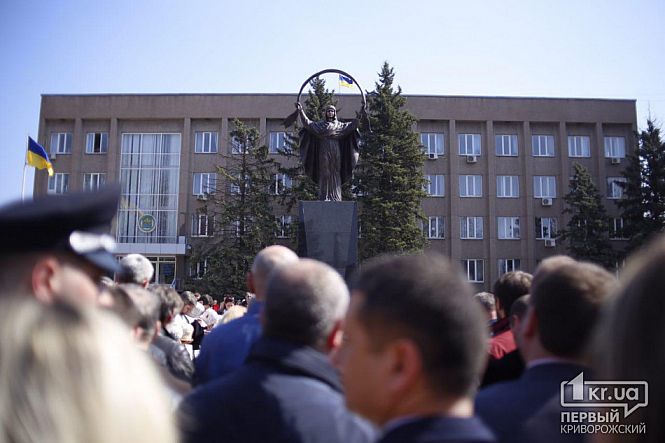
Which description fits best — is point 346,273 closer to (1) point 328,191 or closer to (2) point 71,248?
(1) point 328,191

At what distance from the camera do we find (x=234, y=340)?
3.19m

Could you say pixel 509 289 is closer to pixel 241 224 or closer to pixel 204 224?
pixel 241 224

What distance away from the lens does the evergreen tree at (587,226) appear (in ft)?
106

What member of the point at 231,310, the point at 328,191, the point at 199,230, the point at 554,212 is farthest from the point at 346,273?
the point at 554,212

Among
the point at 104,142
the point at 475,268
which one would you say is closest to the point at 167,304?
the point at 475,268

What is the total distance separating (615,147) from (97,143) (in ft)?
123

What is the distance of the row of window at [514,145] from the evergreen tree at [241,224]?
12.5m

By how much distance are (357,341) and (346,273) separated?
811 cm

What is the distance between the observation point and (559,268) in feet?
7.40

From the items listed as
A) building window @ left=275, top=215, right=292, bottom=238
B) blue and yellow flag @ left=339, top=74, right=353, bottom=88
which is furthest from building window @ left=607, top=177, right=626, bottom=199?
blue and yellow flag @ left=339, top=74, right=353, bottom=88

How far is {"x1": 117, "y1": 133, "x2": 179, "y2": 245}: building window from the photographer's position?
38.8 meters

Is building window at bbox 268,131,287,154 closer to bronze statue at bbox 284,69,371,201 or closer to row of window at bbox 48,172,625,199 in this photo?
row of window at bbox 48,172,625,199

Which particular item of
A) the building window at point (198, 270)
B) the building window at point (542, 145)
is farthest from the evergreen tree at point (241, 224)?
the building window at point (542, 145)

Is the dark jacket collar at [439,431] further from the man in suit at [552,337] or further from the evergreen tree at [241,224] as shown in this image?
the evergreen tree at [241,224]
